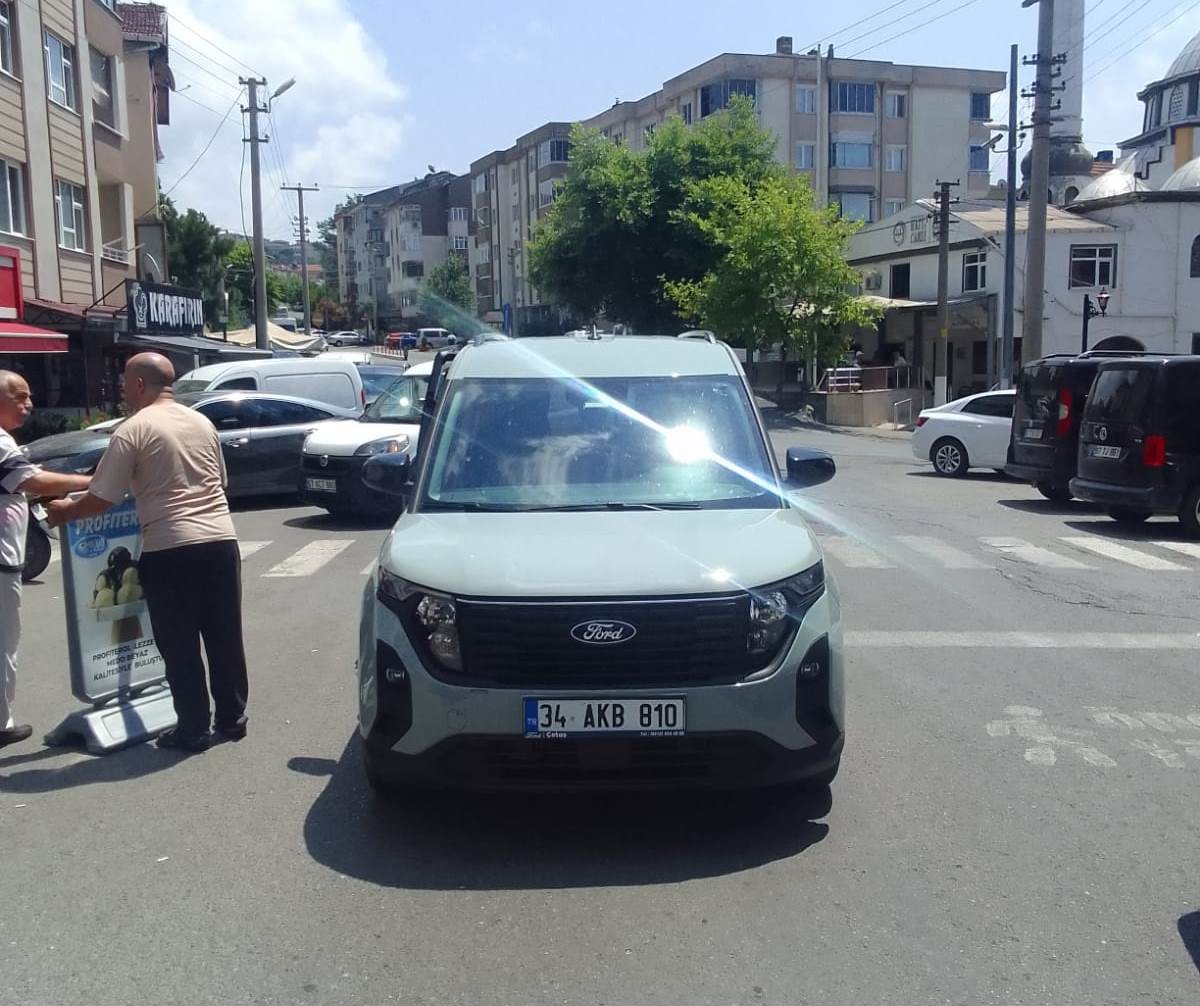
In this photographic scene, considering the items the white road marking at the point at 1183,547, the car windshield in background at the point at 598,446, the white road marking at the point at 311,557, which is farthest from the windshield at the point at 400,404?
the car windshield in background at the point at 598,446

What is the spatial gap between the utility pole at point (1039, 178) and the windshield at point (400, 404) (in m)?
15.5

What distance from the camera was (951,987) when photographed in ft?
12.4

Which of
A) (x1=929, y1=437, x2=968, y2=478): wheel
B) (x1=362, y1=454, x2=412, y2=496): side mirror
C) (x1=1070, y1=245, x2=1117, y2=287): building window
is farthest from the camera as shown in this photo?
(x1=1070, y1=245, x2=1117, y2=287): building window

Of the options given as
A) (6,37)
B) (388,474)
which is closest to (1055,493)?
(388,474)

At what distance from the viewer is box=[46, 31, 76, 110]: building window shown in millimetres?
27234

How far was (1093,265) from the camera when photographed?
4250 centimetres

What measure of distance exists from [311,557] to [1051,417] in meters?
10.0

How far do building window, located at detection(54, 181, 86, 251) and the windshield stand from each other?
48.6 feet

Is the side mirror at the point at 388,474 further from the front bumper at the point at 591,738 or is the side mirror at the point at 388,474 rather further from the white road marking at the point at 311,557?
the white road marking at the point at 311,557

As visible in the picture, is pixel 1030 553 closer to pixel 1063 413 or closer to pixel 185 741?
pixel 1063 413

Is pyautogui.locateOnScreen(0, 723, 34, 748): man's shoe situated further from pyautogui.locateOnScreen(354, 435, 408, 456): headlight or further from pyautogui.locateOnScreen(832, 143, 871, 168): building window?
pyautogui.locateOnScreen(832, 143, 871, 168): building window

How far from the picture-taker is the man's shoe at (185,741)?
20.2ft

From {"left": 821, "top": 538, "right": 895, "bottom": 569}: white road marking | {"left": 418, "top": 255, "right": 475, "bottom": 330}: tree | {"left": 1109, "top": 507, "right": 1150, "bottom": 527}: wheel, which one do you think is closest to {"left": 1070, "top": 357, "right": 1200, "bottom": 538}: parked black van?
{"left": 1109, "top": 507, "right": 1150, "bottom": 527}: wheel

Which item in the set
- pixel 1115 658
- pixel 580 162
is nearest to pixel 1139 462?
pixel 1115 658
